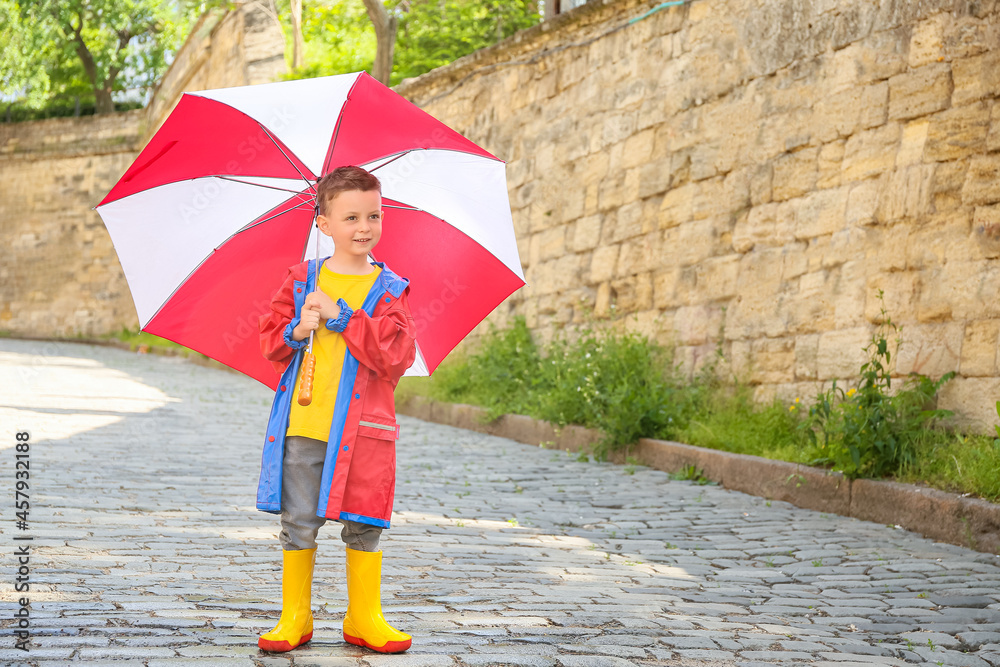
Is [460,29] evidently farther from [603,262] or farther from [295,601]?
[295,601]

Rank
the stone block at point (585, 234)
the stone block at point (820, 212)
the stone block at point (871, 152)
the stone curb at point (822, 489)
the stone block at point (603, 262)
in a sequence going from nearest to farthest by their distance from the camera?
the stone curb at point (822, 489)
the stone block at point (871, 152)
the stone block at point (820, 212)
the stone block at point (603, 262)
the stone block at point (585, 234)

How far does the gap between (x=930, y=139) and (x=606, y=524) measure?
114 inches

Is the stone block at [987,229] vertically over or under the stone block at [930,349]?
over

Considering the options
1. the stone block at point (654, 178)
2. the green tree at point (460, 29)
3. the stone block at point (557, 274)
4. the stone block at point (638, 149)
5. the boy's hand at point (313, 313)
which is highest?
the green tree at point (460, 29)

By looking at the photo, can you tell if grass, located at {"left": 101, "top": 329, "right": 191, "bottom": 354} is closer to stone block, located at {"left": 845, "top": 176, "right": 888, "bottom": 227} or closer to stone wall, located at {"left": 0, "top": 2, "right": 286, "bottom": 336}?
stone wall, located at {"left": 0, "top": 2, "right": 286, "bottom": 336}

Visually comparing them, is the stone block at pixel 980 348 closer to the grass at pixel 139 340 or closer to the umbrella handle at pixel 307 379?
the umbrella handle at pixel 307 379

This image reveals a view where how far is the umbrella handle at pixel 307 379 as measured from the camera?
2547 mm

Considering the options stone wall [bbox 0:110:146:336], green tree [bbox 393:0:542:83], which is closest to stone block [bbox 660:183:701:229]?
green tree [bbox 393:0:542:83]

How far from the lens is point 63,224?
2795 centimetres

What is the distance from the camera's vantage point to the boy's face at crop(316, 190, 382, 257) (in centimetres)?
268

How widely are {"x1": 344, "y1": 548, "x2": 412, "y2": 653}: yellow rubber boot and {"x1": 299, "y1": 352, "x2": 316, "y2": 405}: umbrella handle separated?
0.47 metres

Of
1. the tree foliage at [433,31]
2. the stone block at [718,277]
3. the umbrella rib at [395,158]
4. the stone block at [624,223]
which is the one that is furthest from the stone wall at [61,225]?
the umbrella rib at [395,158]

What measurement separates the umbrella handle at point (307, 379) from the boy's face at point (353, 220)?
1.08ft

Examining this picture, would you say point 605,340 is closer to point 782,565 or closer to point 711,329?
point 711,329
